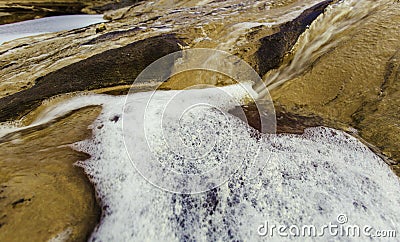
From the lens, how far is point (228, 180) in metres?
2.05

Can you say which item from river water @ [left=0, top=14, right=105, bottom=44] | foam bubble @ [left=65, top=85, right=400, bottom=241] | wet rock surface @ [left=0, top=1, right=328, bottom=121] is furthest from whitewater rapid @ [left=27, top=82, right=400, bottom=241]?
river water @ [left=0, top=14, right=105, bottom=44]

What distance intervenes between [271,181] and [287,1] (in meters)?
4.51

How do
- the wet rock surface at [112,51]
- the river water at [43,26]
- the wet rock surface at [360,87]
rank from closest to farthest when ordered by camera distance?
the wet rock surface at [360,87] → the wet rock surface at [112,51] → the river water at [43,26]

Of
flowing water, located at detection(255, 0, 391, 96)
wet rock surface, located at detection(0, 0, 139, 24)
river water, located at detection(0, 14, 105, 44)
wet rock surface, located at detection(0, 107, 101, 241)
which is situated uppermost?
flowing water, located at detection(255, 0, 391, 96)

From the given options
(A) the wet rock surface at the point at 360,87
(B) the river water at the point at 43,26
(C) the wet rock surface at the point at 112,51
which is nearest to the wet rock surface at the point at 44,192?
(C) the wet rock surface at the point at 112,51

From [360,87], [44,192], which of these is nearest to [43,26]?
[44,192]

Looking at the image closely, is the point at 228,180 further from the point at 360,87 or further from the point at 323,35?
the point at 323,35

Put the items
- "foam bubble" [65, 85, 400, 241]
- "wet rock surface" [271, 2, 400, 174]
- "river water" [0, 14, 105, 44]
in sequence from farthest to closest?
"river water" [0, 14, 105, 44], "wet rock surface" [271, 2, 400, 174], "foam bubble" [65, 85, 400, 241]

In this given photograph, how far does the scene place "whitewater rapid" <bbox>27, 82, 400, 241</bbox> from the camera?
1.83 m

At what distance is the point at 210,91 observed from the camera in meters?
3.24

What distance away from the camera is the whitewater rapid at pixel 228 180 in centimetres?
183

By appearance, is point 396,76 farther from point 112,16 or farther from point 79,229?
point 112,16

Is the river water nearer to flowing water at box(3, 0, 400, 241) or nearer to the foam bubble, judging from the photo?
flowing water at box(3, 0, 400, 241)

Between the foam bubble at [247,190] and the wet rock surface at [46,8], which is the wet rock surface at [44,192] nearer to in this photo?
the foam bubble at [247,190]
